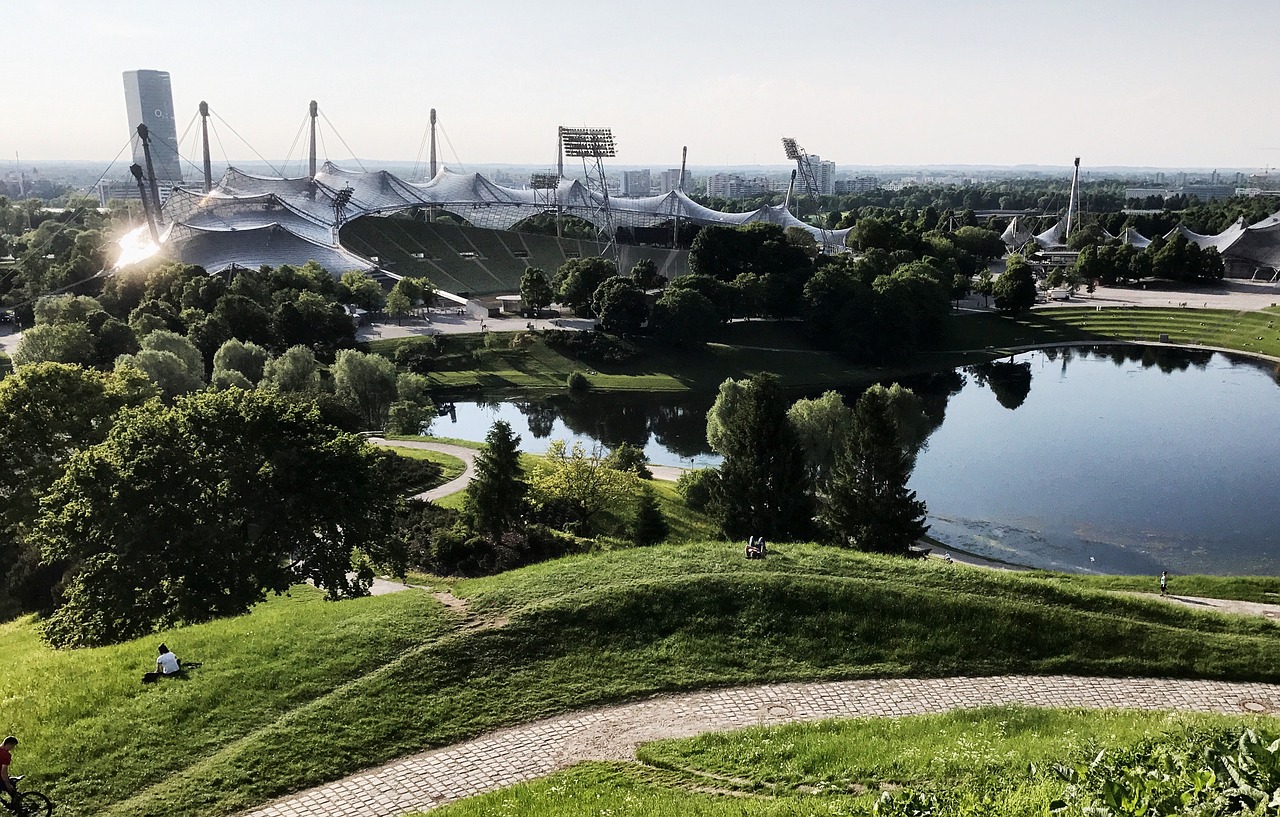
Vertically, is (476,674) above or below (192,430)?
below

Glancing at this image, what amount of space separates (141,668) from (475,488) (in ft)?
44.0

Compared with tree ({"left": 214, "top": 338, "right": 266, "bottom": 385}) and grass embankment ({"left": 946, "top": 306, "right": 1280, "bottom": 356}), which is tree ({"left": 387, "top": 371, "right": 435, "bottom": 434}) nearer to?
tree ({"left": 214, "top": 338, "right": 266, "bottom": 385})

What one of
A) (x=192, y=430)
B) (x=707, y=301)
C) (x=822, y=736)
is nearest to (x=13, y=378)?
(x=192, y=430)

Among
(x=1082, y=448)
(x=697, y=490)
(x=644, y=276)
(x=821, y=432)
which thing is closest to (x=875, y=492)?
(x=697, y=490)

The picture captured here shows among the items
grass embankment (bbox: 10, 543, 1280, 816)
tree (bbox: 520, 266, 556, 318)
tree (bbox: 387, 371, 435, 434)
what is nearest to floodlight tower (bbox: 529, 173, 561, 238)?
tree (bbox: 520, 266, 556, 318)

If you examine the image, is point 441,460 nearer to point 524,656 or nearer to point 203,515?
point 203,515

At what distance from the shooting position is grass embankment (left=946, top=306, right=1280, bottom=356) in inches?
3017

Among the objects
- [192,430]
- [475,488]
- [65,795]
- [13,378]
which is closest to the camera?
[65,795]

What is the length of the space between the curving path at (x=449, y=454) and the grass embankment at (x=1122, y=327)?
49.6 meters

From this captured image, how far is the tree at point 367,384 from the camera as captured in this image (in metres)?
49.8

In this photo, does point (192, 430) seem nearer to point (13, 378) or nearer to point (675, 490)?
point (13, 378)

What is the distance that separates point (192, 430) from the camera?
2206 cm

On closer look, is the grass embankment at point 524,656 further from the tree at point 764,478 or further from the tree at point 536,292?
the tree at point 536,292

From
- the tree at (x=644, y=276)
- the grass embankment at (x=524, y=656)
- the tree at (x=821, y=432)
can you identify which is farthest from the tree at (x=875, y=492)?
the tree at (x=644, y=276)
